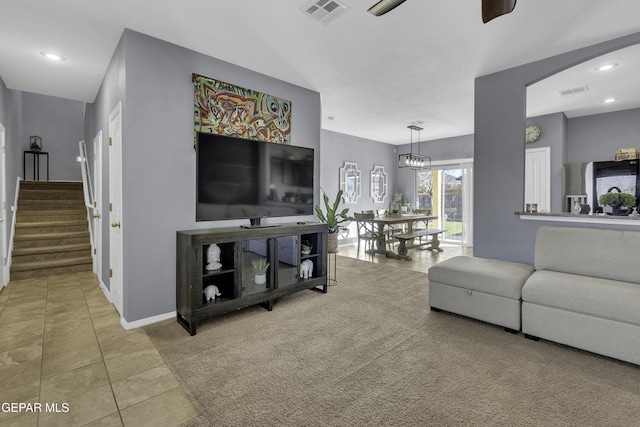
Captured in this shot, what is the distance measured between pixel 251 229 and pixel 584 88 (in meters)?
4.91

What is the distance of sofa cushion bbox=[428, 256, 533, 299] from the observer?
2.62m

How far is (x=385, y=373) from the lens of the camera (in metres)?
2.03

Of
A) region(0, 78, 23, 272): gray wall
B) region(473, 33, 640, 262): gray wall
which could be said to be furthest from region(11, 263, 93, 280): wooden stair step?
region(473, 33, 640, 262): gray wall

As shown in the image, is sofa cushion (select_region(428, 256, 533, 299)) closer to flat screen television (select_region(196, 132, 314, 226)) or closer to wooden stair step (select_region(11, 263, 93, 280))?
flat screen television (select_region(196, 132, 314, 226))

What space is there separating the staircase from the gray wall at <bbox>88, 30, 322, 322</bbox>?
9.20 ft

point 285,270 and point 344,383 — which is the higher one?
point 285,270

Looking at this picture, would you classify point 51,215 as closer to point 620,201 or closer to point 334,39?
point 334,39

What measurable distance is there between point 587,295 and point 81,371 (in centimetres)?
360

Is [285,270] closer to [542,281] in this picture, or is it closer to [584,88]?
[542,281]

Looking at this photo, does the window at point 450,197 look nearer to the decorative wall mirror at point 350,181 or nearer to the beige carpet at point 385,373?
the decorative wall mirror at point 350,181

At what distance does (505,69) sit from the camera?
11.5 feet

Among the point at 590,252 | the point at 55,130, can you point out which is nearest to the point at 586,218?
the point at 590,252

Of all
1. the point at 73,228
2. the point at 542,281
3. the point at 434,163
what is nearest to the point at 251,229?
the point at 542,281

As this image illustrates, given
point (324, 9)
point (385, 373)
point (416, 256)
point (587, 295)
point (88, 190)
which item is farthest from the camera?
point (416, 256)
